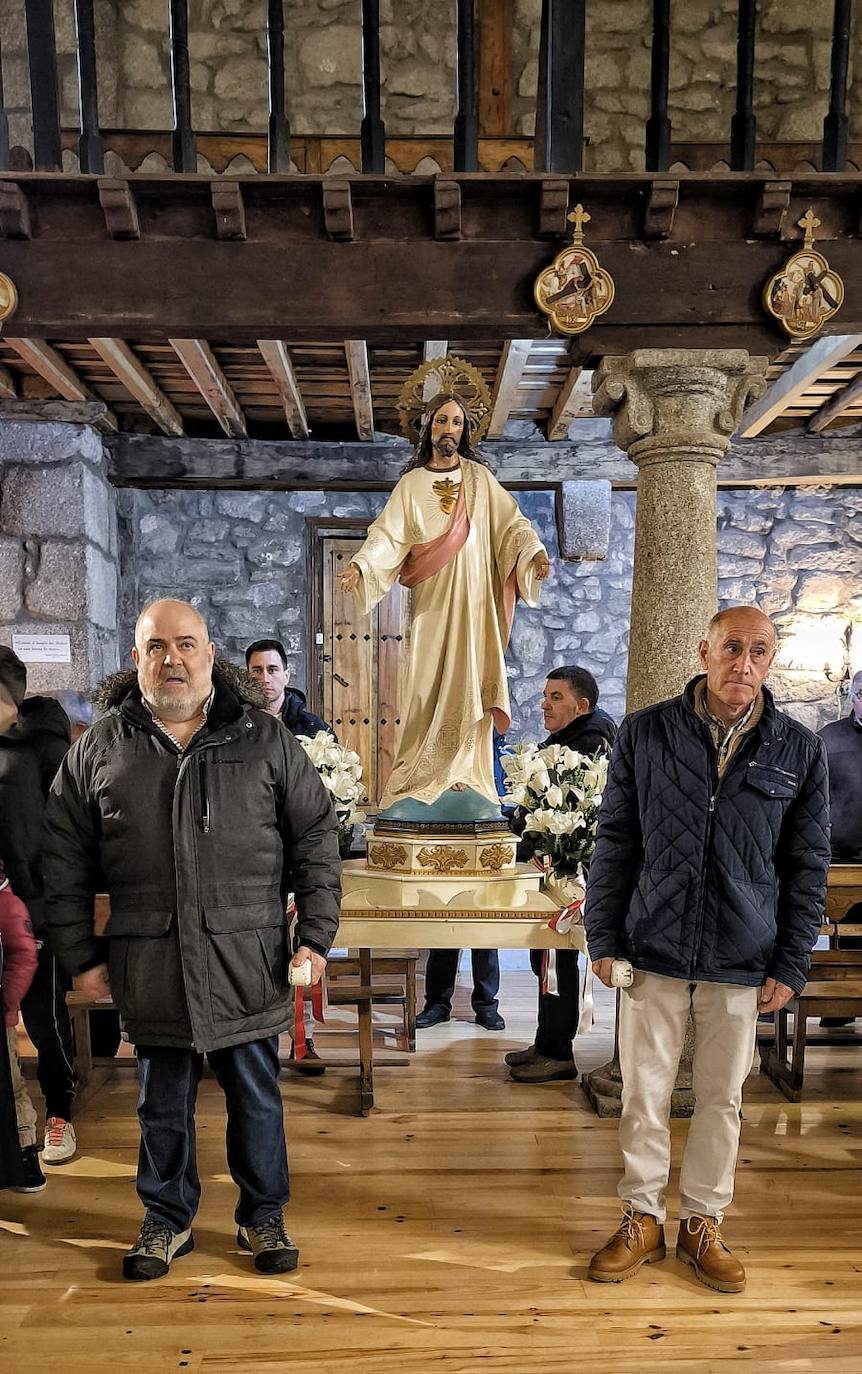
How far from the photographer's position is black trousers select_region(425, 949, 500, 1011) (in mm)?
4707

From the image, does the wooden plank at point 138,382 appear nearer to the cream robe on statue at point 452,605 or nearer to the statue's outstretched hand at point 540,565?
the cream robe on statue at point 452,605

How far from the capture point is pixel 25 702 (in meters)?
3.38

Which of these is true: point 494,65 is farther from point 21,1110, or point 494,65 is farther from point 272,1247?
point 272,1247

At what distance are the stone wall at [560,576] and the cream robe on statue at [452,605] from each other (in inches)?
136

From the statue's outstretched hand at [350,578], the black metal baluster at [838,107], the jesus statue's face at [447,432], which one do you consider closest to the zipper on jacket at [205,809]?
the statue's outstretched hand at [350,578]

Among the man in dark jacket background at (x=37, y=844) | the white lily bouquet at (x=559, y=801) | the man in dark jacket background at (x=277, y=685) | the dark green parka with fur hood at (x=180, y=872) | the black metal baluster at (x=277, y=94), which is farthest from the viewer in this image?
the man in dark jacket background at (x=277, y=685)

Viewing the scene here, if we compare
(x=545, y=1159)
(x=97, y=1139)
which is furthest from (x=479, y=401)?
(x=97, y=1139)

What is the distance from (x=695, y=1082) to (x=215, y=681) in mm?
1574

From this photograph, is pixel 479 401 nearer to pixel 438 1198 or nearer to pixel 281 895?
pixel 281 895

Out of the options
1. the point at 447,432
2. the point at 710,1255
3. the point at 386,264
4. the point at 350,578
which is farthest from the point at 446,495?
the point at 710,1255

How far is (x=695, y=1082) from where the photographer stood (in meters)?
2.72

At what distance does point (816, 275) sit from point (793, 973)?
98.5 inches

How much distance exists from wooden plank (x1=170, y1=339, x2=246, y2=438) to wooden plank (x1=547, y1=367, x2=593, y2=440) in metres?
1.90

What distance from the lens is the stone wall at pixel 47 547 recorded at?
6301 millimetres
